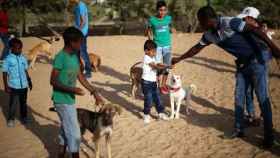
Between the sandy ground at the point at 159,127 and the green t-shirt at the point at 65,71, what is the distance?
1.76 meters

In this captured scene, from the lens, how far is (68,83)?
5520mm

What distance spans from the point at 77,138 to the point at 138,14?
24959mm

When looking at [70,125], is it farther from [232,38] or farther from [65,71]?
[232,38]

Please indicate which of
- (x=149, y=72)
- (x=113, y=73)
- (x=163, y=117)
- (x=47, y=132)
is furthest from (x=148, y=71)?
(x=113, y=73)

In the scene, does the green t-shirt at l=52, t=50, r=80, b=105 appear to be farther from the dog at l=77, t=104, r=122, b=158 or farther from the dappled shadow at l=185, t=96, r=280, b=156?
the dappled shadow at l=185, t=96, r=280, b=156

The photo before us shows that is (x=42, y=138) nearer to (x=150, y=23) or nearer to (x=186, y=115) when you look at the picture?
(x=186, y=115)

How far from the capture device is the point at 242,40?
6.43m

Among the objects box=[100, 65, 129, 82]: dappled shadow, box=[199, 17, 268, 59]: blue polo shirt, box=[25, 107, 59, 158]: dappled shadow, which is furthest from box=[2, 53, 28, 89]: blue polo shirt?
box=[100, 65, 129, 82]: dappled shadow

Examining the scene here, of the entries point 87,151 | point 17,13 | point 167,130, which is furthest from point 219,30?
point 17,13

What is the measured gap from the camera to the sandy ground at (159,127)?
6.95 meters

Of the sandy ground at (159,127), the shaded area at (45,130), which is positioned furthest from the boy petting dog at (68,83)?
the shaded area at (45,130)

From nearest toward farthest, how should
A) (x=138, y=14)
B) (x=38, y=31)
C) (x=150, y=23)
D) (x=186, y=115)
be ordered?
(x=186, y=115) → (x=150, y=23) → (x=138, y=14) → (x=38, y=31)

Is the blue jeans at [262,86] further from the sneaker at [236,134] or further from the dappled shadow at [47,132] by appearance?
the dappled shadow at [47,132]

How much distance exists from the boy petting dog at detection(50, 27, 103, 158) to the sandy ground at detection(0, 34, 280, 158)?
1.52 meters
